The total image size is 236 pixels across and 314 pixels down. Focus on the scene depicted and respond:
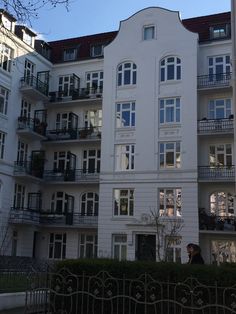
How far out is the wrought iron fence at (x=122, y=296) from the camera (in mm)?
8148

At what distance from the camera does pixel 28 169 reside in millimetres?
37188

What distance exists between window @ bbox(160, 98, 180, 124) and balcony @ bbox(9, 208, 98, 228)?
354 inches

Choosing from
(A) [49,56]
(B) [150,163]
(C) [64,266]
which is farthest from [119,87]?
(C) [64,266]

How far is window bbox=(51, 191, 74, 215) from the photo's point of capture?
37.6 m

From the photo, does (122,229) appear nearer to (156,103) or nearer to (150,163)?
(150,163)

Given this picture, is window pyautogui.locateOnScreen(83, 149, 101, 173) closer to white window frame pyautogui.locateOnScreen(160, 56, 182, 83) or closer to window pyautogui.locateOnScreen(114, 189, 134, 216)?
window pyautogui.locateOnScreen(114, 189, 134, 216)

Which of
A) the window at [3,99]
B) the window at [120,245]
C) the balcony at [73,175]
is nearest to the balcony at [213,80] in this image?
the balcony at [73,175]

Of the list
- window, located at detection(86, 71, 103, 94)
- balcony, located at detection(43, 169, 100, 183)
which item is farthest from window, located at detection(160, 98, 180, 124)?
balcony, located at detection(43, 169, 100, 183)

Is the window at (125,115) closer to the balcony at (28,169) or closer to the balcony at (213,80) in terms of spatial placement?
the balcony at (213,80)

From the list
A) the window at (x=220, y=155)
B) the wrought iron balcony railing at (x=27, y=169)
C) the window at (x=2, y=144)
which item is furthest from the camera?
the wrought iron balcony railing at (x=27, y=169)

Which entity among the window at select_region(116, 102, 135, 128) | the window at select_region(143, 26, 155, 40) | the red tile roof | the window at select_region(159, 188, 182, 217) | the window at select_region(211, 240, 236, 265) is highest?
the red tile roof

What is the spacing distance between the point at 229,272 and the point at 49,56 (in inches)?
1467

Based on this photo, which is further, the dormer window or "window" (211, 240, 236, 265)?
the dormer window

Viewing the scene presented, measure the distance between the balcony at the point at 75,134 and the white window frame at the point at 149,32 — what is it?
26.3ft
